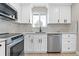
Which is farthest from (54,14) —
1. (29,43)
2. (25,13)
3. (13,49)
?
(13,49)

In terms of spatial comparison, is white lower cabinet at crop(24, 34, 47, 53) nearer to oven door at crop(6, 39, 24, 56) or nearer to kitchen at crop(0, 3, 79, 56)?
kitchen at crop(0, 3, 79, 56)

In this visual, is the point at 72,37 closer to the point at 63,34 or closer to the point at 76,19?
the point at 63,34

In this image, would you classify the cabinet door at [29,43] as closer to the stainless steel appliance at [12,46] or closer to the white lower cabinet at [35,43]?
the white lower cabinet at [35,43]

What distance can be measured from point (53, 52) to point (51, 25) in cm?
133

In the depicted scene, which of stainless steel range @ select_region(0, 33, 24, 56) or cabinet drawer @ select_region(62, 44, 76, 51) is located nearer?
stainless steel range @ select_region(0, 33, 24, 56)

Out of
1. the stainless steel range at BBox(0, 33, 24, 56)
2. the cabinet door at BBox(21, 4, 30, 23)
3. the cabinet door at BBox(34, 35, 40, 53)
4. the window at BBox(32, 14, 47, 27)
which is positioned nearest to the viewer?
the stainless steel range at BBox(0, 33, 24, 56)

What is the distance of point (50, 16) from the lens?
17.1 ft

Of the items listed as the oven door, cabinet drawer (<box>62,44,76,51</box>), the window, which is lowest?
cabinet drawer (<box>62,44,76,51</box>)

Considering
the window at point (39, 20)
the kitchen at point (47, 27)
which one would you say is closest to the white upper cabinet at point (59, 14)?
the kitchen at point (47, 27)

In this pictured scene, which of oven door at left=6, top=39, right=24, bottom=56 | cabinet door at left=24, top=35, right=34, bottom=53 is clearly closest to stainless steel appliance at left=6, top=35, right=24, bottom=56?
oven door at left=6, top=39, right=24, bottom=56

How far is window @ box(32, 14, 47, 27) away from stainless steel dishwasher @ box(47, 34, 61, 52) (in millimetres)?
1072

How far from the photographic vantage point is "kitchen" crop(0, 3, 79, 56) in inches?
176

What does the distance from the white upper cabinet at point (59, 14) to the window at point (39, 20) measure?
17.9 inches

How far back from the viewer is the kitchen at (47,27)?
14.7 ft
